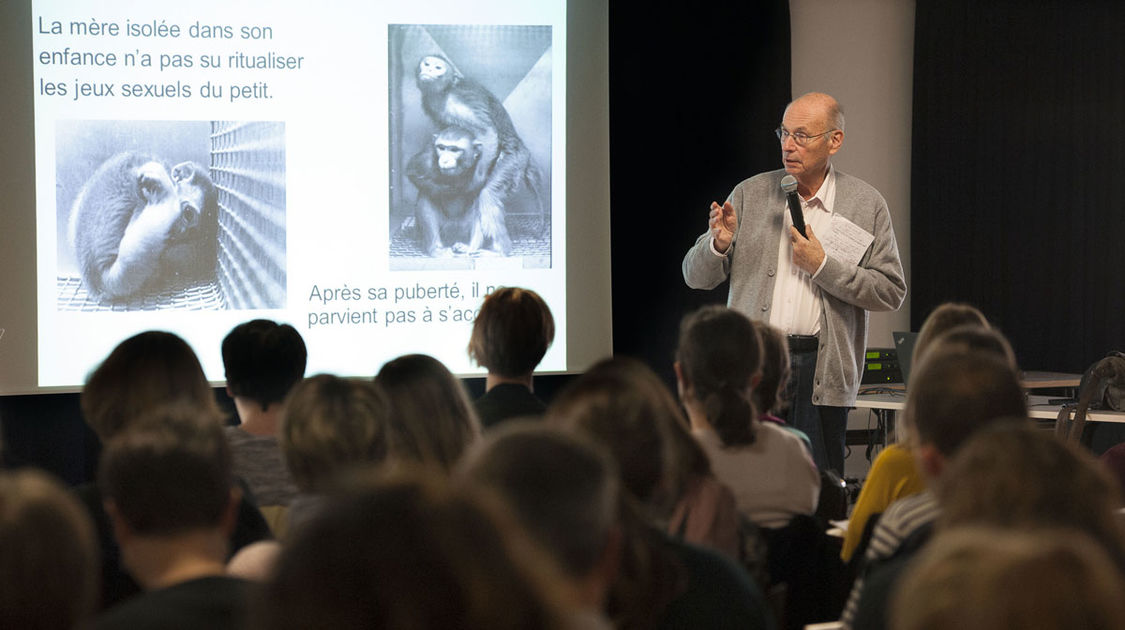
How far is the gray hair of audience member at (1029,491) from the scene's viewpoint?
45.3 inches

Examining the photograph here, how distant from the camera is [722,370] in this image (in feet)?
7.72

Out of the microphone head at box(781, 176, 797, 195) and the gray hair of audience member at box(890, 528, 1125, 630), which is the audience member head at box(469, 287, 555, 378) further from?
the gray hair of audience member at box(890, 528, 1125, 630)

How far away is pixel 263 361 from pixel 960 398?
1515mm

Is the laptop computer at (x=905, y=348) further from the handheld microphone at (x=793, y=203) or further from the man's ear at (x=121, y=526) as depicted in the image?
the man's ear at (x=121, y=526)

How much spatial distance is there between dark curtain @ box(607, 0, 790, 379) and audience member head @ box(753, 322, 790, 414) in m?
2.85

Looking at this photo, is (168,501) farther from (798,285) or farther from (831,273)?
(798,285)

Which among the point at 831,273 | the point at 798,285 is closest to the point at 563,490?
the point at 831,273

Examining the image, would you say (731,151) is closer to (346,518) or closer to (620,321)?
(620,321)

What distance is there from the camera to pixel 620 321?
5645mm

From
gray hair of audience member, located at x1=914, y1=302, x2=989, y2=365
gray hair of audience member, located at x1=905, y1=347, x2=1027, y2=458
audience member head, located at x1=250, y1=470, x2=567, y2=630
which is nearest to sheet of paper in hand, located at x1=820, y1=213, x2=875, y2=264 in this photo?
gray hair of audience member, located at x1=914, y1=302, x2=989, y2=365

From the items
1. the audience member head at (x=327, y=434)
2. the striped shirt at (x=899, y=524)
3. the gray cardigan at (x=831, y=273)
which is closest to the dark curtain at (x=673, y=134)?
the gray cardigan at (x=831, y=273)

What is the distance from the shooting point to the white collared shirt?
12.6 feet

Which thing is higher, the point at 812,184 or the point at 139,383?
the point at 812,184

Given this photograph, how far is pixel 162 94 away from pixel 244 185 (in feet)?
1.55
